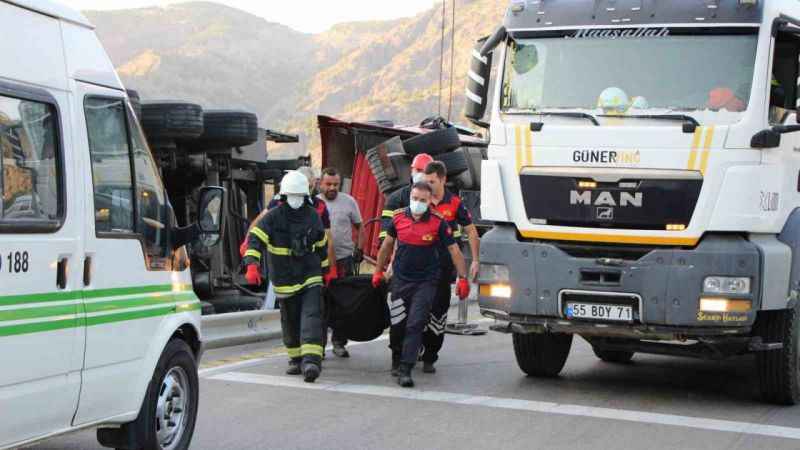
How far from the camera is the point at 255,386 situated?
9.80 m

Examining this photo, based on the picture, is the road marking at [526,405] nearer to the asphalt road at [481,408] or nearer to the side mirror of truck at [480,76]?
the asphalt road at [481,408]

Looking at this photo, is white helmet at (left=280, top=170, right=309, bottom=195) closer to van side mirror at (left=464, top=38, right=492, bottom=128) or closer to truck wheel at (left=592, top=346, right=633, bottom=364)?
van side mirror at (left=464, top=38, right=492, bottom=128)

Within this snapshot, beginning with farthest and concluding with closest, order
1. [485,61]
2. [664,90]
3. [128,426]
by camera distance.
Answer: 1. [485,61]
2. [664,90]
3. [128,426]

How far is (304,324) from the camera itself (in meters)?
10.1

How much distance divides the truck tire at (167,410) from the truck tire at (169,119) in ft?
20.6

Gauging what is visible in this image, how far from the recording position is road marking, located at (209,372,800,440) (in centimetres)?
844

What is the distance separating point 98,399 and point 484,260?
4.36 meters

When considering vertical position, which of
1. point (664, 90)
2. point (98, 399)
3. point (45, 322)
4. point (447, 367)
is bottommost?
point (447, 367)

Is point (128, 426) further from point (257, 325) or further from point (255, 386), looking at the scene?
point (257, 325)

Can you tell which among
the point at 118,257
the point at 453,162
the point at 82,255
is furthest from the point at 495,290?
the point at 453,162

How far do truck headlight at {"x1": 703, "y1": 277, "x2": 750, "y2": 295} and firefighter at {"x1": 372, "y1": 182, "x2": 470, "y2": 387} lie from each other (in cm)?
212

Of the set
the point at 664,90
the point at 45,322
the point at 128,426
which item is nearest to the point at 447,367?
the point at 664,90

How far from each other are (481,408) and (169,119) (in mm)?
5404

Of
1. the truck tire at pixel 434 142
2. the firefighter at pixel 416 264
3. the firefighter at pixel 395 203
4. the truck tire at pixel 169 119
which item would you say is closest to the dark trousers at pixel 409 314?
the firefighter at pixel 416 264
